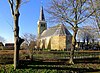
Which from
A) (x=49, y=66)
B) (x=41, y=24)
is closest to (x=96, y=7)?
(x=49, y=66)

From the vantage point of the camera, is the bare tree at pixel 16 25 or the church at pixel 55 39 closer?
the bare tree at pixel 16 25

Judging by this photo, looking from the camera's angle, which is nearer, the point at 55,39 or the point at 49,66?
the point at 49,66

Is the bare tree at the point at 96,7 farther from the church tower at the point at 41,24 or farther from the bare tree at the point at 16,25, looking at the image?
the church tower at the point at 41,24

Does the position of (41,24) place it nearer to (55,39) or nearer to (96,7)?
(55,39)

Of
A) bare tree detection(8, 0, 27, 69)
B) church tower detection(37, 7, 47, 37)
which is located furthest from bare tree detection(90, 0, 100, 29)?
church tower detection(37, 7, 47, 37)

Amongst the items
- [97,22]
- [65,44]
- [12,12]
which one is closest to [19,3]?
[12,12]

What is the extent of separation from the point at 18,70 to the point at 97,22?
23.0m

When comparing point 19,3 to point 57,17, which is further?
point 57,17


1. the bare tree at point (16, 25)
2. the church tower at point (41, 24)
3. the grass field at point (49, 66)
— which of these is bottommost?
the grass field at point (49, 66)

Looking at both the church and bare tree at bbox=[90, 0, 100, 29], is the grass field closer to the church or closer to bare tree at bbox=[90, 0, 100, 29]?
bare tree at bbox=[90, 0, 100, 29]

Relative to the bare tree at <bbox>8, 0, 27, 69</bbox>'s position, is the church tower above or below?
above

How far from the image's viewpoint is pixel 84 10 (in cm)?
3303

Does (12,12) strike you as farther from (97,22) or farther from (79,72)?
(97,22)

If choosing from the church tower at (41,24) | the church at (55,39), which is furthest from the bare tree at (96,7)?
the church tower at (41,24)
